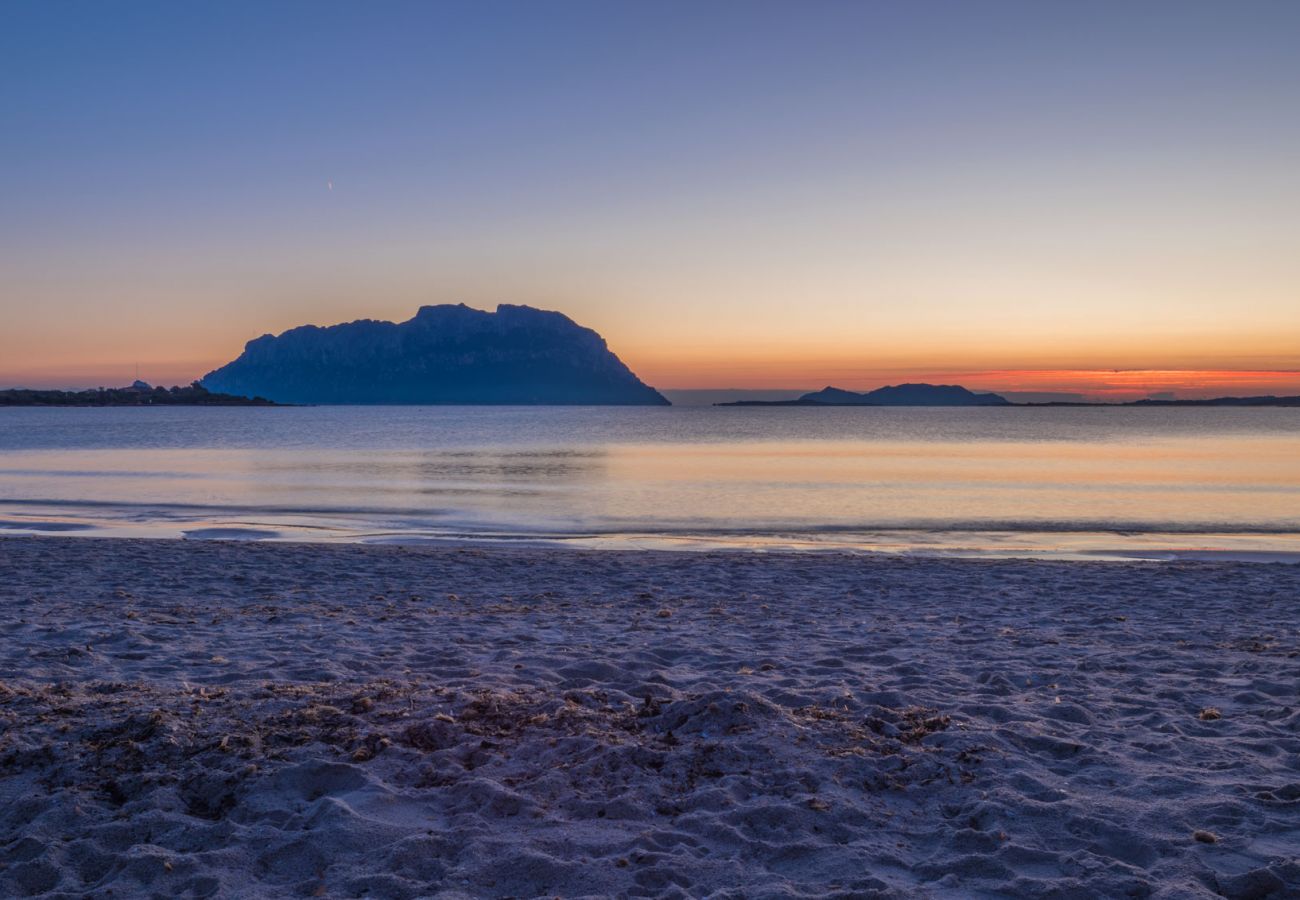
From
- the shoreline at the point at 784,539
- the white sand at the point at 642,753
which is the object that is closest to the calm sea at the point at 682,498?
the shoreline at the point at 784,539

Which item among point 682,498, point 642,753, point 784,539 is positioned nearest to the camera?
point 642,753

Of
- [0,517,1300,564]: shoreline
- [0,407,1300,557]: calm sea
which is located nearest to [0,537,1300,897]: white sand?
[0,517,1300,564]: shoreline

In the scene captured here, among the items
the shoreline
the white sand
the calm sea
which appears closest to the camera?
the white sand

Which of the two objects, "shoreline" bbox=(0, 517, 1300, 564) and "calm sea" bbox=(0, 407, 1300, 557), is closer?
"shoreline" bbox=(0, 517, 1300, 564)

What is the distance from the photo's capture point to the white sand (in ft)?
13.0

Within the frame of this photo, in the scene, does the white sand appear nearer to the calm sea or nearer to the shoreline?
the shoreline

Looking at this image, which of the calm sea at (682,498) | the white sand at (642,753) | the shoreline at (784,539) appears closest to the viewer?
the white sand at (642,753)

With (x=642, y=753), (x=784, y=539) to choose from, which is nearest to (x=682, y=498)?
(x=784, y=539)

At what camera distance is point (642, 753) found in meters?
5.13

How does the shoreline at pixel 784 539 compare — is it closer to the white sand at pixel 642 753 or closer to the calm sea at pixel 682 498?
the calm sea at pixel 682 498

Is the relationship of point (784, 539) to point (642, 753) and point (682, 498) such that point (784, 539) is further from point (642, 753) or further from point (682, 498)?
point (642, 753)

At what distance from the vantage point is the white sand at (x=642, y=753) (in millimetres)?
3959

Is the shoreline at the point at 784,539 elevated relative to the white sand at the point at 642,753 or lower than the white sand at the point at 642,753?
lower

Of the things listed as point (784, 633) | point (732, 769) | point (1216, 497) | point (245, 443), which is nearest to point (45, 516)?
point (784, 633)
